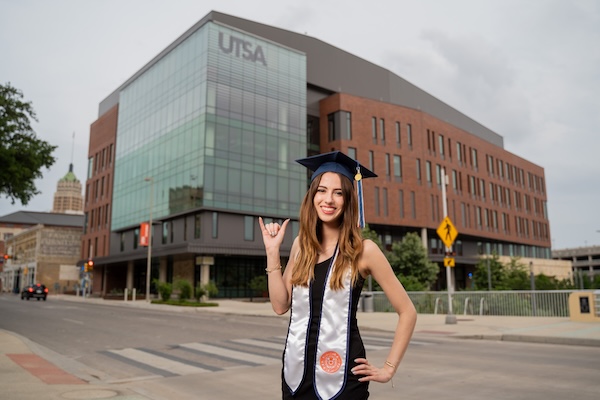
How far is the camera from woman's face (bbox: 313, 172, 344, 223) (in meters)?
2.55

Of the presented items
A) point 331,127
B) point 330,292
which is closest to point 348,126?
point 331,127

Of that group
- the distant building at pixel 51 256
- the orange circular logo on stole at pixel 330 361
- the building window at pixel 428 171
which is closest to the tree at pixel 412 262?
the building window at pixel 428 171

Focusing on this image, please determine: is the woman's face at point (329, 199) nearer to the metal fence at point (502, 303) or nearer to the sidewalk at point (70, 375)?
the sidewalk at point (70, 375)

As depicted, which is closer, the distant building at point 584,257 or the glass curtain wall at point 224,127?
the glass curtain wall at point 224,127

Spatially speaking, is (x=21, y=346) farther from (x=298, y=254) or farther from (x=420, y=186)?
(x=420, y=186)

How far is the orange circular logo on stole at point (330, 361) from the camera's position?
7.52 ft

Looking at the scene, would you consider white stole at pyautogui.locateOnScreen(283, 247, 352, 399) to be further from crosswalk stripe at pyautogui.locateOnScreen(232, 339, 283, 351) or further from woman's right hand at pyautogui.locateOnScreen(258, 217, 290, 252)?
crosswalk stripe at pyautogui.locateOnScreen(232, 339, 283, 351)

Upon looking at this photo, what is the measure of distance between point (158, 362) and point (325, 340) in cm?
824

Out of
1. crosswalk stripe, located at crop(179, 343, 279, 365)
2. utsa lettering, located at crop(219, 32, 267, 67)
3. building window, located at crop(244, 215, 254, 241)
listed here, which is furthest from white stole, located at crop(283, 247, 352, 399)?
utsa lettering, located at crop(219, 32, 267, 67)

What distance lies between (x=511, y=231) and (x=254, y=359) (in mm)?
62680

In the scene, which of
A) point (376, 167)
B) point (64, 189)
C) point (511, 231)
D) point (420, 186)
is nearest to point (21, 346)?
point (376, 167)

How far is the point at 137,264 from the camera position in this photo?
181ft

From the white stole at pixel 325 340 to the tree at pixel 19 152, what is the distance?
2125 centimetres

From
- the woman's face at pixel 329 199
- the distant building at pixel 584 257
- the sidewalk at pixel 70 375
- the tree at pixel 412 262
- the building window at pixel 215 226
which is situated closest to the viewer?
the woman's face at pixel 329 199
